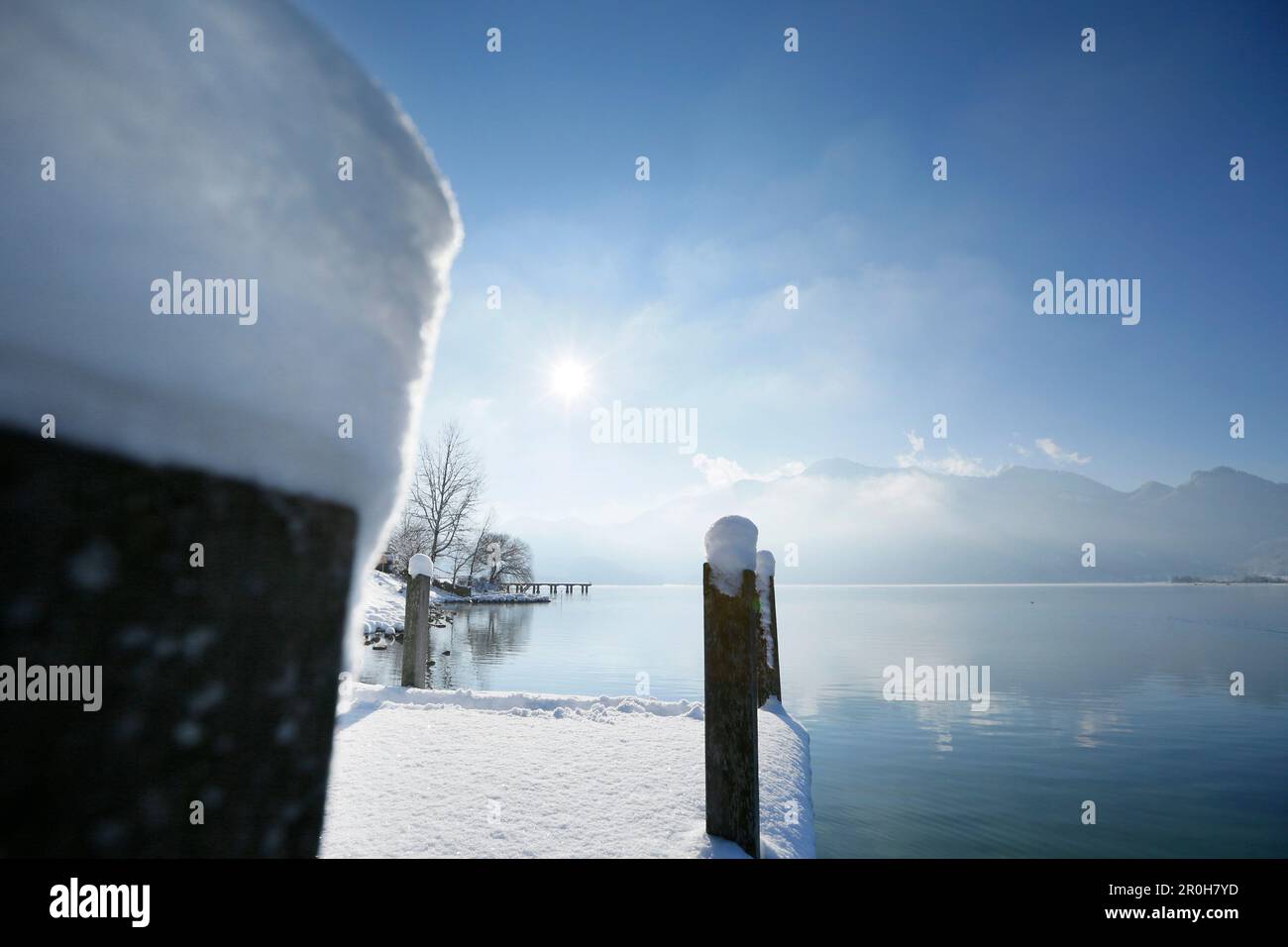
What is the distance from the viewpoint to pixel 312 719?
789 millimetres

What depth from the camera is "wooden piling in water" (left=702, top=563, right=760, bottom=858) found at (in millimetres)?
3676

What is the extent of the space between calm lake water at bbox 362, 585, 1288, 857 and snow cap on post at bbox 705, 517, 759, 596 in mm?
4379

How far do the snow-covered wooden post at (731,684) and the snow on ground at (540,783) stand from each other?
198 millimetres

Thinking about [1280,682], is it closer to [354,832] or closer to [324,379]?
[354,832]

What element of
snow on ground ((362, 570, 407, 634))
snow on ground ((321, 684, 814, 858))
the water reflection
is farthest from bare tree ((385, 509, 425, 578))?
snow on ground ((321, 684, 814, 858))

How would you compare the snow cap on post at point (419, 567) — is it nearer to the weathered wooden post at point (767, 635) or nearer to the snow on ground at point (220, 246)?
the weathered wooden post at point (767, 635)

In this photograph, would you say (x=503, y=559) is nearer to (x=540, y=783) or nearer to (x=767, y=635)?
(x=767, y=635)

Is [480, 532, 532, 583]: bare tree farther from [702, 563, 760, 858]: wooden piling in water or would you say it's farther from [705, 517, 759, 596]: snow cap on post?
[702, 563, 760, 858]: wooden piling in water

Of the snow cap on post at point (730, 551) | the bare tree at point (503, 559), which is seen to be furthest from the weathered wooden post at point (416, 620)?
the bare tree at point (503, 559)

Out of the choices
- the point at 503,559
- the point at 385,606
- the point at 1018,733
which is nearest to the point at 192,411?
the point at 1018,733

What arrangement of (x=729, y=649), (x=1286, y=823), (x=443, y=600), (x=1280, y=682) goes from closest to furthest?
(x=729, y=649)
(x=1286, y=823)
(x=1280, y=682)
(x=443, y=600)

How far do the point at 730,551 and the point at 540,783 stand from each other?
92.0 inches
